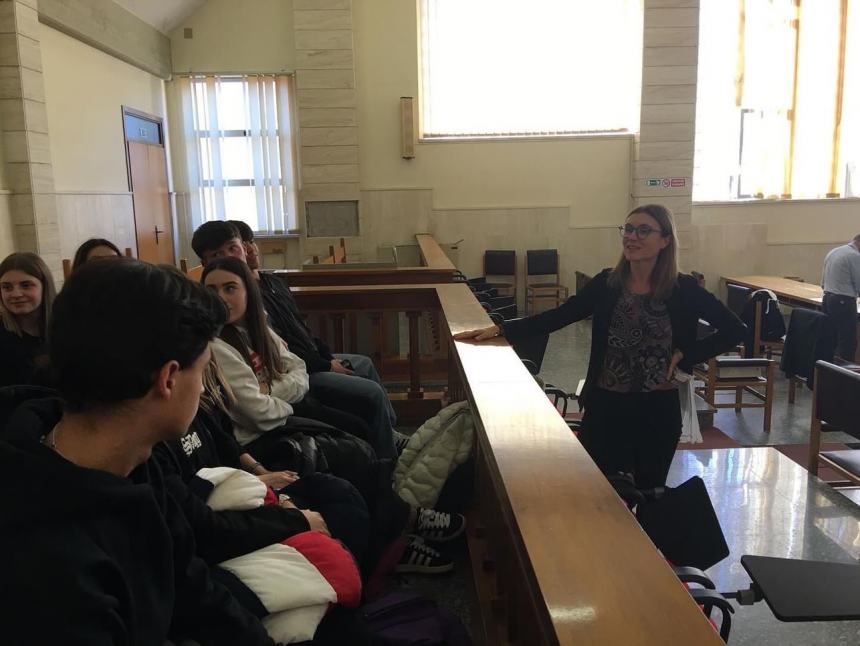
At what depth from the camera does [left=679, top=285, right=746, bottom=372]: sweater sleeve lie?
2.41 m

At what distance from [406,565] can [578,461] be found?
1.06m

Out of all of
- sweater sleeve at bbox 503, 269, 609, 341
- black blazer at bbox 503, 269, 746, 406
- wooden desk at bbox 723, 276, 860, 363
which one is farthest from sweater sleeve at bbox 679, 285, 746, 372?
wooden desk at bbox 723, 276, 860, 363

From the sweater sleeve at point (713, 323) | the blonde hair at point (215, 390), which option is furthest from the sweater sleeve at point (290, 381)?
the sweater sleeve at point (713, 323)

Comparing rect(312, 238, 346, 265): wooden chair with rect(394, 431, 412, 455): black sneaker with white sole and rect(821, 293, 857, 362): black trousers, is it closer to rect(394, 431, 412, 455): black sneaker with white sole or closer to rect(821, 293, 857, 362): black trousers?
rect(394, 431, 412, 455): black sneaker with white sole

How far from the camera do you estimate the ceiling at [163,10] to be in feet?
23.8

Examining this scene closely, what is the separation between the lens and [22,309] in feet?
8.50

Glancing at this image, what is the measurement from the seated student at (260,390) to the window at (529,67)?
7.01 meters

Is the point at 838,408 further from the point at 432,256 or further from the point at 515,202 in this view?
the point at 515,202

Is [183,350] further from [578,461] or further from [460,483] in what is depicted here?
[460,483]

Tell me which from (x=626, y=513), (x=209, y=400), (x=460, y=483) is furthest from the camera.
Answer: (x=460, y=483)

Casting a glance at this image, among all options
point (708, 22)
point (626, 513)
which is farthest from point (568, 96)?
Answer: point (626, 513)

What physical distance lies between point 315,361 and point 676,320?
152 cm

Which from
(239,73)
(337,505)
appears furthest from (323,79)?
(337,505)

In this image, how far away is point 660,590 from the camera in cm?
88
